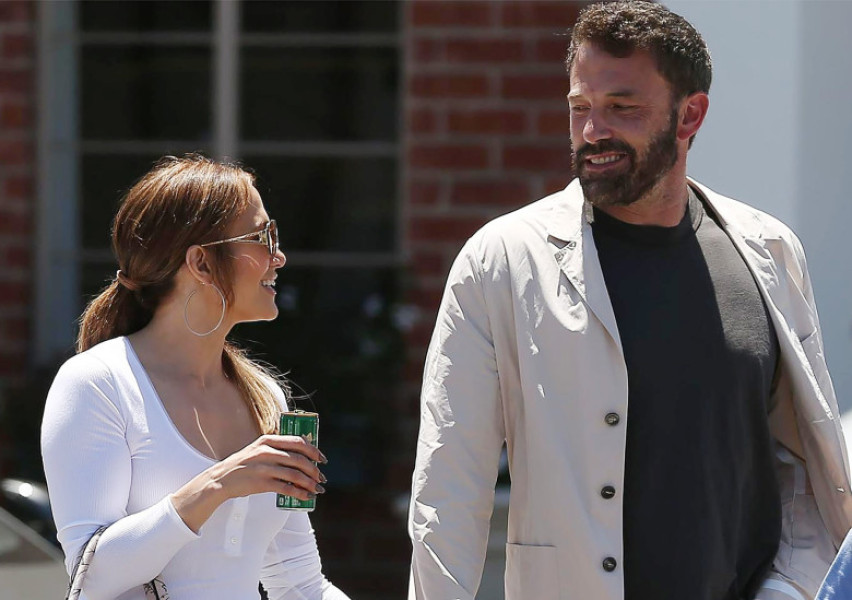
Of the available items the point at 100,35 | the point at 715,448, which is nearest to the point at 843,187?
the point at 715,448

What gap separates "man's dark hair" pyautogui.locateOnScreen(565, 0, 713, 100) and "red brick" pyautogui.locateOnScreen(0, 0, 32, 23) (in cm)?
369

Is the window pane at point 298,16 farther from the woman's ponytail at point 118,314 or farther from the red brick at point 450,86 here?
the woman's ponytail at point 118,314

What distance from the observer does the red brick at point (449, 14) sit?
5836mm

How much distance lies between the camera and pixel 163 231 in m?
2.69

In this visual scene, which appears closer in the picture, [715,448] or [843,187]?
[715,448]

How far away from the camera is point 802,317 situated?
297 centimetres

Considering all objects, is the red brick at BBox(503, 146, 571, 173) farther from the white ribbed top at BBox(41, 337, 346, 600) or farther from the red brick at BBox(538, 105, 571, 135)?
the white ribbed top at BBox(41, 337, 346, 600)

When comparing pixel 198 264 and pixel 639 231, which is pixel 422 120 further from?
pixel 198 264

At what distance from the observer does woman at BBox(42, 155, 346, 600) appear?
97.7 inches

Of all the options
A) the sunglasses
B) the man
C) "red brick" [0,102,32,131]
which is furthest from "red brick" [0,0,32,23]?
the man

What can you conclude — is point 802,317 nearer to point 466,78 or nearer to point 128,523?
point 128,523

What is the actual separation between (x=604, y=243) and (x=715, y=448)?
0.46 metres

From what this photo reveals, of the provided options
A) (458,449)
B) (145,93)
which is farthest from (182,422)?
Result: (145,93)

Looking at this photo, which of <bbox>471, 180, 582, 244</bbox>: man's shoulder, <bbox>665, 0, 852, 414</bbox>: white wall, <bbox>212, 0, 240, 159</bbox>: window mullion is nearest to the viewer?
<bbox>471, 180, 582, 244</bbox>: man's shoulder
